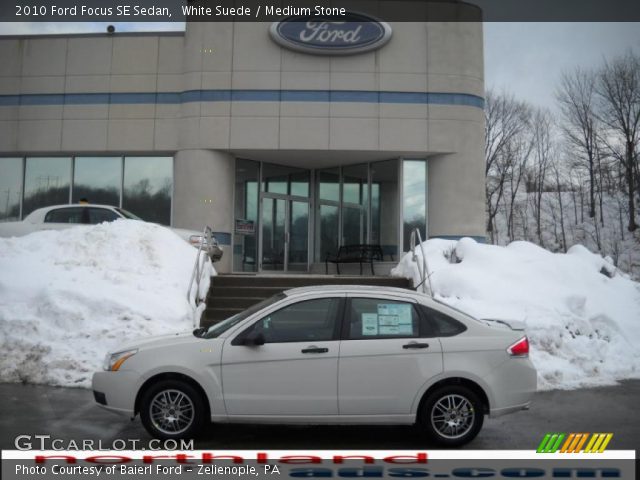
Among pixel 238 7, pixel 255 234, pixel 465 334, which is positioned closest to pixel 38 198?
pixel 255 234

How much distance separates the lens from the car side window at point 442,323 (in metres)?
6.25

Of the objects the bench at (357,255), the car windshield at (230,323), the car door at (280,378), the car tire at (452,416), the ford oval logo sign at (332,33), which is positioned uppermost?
the ford oval logo sign at (332,33)

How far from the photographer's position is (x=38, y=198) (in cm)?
2020

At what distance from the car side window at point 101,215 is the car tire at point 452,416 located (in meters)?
11.0

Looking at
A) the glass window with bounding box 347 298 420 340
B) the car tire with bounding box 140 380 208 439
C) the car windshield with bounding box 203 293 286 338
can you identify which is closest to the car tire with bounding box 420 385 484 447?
the glass window with bounding box 347 298 420 340

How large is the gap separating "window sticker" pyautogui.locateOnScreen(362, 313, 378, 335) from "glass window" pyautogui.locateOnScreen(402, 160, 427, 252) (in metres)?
13.0

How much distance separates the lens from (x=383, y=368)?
19.8 ft

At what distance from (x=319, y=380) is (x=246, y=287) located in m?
7.40

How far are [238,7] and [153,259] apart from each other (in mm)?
9977

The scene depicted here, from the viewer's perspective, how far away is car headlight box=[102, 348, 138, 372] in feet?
20.2

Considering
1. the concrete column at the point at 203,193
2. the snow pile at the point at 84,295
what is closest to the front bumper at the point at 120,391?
the snow pile at the point at 84,295

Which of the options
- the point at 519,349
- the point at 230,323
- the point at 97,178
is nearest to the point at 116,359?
the point at 230,323

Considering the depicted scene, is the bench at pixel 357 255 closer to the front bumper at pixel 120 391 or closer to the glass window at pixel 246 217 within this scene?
the glass window at pixel 246 217

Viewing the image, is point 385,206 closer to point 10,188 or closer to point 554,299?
point 554,299
